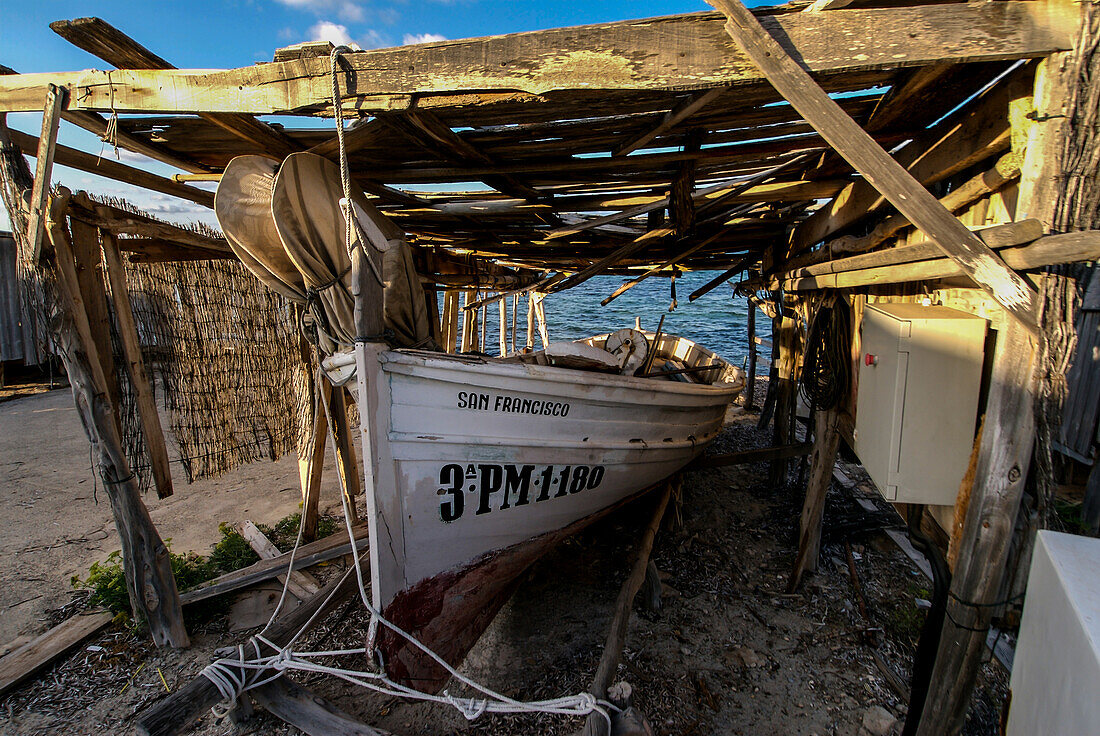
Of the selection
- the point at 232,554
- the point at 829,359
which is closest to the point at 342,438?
the point at 232,554

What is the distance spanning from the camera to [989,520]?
80.4 inches

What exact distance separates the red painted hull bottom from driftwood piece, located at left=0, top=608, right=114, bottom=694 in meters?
2.81

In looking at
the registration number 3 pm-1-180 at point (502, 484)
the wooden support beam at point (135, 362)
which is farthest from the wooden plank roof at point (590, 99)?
the registration number 3 pm-1-180 at point (502, 484)

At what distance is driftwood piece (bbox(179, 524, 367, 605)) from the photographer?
4.09 m

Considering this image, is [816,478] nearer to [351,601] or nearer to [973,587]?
[973,587]

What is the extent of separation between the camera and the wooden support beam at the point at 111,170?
3141 mm

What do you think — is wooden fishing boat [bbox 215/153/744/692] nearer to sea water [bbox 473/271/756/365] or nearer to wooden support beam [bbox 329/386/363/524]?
wooden support beam [bbox 329/386/363/524]

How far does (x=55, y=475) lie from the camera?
727 cm

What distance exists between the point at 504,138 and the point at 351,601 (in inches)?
149

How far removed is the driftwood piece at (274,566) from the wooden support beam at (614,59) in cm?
339

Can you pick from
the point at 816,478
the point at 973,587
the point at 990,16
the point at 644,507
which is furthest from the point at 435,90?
the point at 644,507

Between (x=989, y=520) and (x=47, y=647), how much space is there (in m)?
5.96

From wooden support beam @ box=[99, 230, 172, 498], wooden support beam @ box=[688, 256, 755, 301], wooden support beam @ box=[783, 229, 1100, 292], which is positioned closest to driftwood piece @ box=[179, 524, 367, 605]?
wooden support beam @ box=[99, 230, 172, 498]

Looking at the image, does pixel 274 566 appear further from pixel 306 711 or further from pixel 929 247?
pixel 929 247
